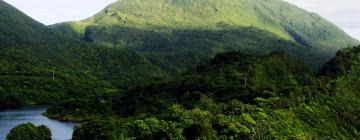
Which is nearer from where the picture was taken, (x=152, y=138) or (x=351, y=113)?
(x=152, y=138)

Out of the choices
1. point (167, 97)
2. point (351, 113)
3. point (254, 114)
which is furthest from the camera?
point (167, 97)

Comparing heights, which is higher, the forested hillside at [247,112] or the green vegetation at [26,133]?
the forested hillside at [247,112]

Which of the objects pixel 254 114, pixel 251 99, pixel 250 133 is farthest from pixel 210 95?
pixel 250 133

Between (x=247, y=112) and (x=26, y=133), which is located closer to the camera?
(x=247, y=112)

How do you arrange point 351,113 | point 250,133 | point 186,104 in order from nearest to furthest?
1. point 250,133
2. point 351,113
3. point 186,104

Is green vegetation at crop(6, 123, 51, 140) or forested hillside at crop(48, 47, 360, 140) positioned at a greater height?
forested hillside at crop(48, 47, 360, 140)

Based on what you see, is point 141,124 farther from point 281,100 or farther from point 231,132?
point 281,100

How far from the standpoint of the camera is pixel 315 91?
14475 centimetres

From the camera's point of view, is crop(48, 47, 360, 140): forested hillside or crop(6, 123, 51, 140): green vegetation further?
crop(6, 123, 51, 140): green vegetation

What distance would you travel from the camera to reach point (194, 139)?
9469cm

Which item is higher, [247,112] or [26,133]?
[247,112]

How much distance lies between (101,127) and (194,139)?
102 feet

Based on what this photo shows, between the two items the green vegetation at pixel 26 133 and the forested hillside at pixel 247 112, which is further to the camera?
the green vegetation at pixel 26 133

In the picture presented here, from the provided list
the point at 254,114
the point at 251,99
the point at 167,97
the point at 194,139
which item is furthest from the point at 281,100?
the point at 167,97
